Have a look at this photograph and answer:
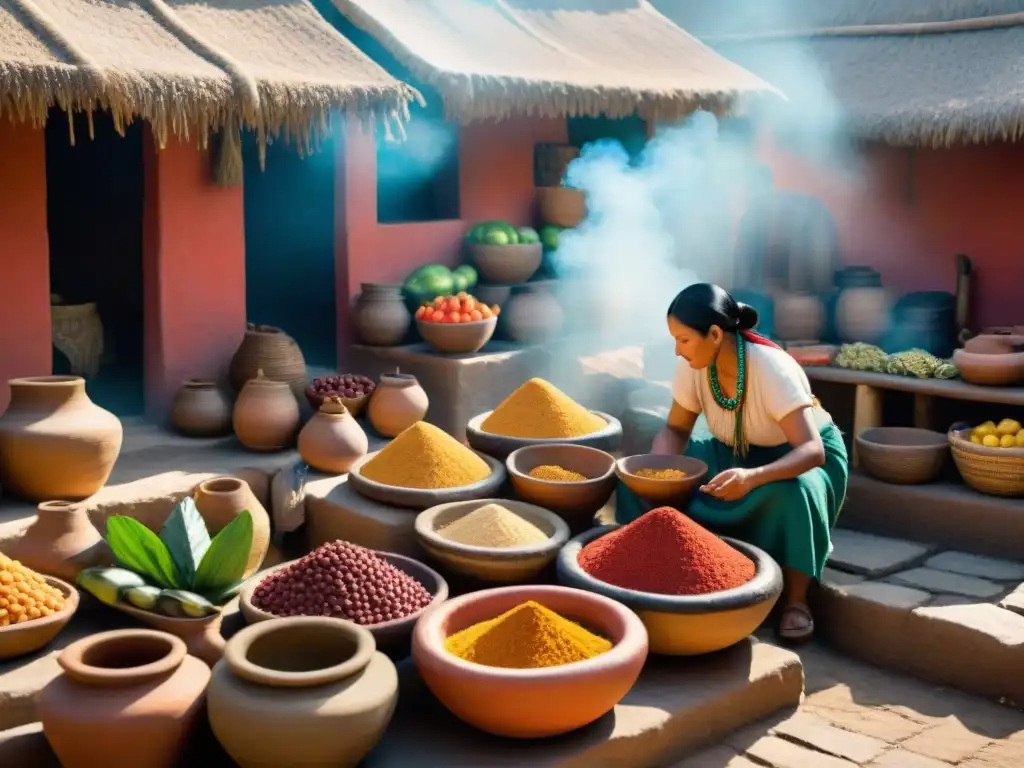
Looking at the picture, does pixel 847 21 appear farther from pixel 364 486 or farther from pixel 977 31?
pixel 364 486

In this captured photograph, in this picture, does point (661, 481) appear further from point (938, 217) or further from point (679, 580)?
point (938, 217)

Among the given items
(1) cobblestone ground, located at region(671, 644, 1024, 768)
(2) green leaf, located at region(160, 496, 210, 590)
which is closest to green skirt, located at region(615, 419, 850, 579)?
(1) cobblestone ground, located at region(671, 644, 1024, 768)

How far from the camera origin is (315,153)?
7.38m

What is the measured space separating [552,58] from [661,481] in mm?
3879

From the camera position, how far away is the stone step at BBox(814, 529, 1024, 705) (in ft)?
15.1

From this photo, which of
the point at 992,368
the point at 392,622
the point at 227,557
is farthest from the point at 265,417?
the point at 992,368

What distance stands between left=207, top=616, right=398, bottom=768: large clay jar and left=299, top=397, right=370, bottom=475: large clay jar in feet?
7.09

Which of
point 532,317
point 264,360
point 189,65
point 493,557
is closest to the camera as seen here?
point 493,557

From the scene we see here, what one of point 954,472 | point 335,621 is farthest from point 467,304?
point 335,621

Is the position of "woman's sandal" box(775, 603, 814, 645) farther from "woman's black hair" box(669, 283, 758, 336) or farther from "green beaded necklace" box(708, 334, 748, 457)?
"woman's black hair" box(669, 283, 758, 336)

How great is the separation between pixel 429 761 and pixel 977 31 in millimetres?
6805

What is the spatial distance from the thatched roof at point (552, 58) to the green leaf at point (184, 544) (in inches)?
132

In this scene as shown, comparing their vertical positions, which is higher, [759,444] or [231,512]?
[759,444]

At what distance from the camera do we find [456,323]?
270 inches
